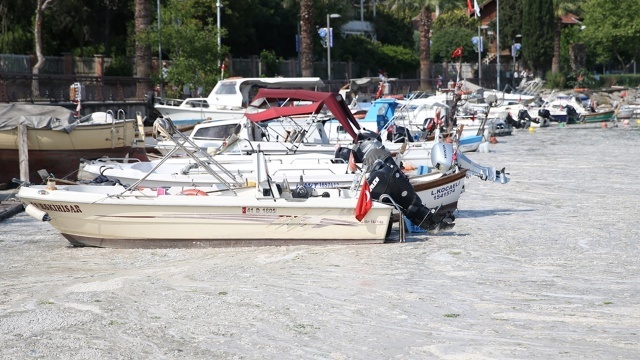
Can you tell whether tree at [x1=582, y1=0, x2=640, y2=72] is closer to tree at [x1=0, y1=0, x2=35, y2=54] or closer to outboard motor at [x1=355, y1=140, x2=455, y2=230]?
tree at [x1=0, y1=0, x2=35, y2=54]

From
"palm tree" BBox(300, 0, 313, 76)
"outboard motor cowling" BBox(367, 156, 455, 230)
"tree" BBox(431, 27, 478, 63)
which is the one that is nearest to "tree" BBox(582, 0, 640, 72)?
"tree" BBox(431, 27, 478, 63)

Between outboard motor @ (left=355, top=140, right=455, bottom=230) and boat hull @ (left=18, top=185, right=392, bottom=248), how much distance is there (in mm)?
479

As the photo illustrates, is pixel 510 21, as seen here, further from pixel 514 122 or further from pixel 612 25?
pixel 514 122

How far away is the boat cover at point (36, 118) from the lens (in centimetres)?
2408

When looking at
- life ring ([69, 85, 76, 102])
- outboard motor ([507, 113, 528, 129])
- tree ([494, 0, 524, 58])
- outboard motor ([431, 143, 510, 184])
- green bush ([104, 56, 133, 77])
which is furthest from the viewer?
tree ([494, 0, 524, 58])

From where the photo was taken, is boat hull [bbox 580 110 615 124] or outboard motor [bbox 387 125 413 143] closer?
outboard motor [bbox 387 125 413 143]

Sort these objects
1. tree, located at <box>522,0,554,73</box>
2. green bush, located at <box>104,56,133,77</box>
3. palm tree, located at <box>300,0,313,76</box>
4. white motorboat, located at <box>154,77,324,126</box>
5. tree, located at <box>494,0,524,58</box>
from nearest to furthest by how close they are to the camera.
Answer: white motorboat, located at <box>154,77,324,126</box> → green bush, located at <box>104,56,133,77</box> → palm tree, located at <box>300,0,313,76</box> → tree, located at <box>522,0,554,73</box> → tree, located at <box>494,0,524,58</box>

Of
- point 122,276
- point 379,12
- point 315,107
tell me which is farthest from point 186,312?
point 379,12

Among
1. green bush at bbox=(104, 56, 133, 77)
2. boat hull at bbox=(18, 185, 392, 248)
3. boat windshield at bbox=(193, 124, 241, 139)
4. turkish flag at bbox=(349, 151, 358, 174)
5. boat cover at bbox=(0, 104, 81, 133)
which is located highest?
green bush at bbox=(104, 56, 133, 77)

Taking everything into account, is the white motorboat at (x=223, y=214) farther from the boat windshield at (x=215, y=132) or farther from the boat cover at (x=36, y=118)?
the boat windshield at (x=215, y=132)

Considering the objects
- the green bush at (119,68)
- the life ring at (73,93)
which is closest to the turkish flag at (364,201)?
the life ring at (73,93)

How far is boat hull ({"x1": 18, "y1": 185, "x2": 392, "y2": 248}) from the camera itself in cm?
1583

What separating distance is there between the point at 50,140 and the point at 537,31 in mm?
70681

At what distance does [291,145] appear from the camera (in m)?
23.9
